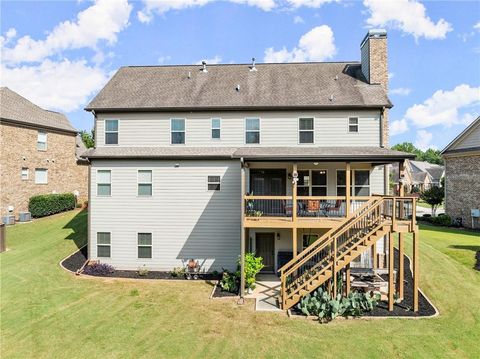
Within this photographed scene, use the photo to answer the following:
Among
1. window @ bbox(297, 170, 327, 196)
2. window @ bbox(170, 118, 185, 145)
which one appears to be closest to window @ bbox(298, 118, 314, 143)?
window @ bbox(297, 170, 327, 196)

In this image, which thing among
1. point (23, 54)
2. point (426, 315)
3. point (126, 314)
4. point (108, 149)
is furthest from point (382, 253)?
point (23, 54)

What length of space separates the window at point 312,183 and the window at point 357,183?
782 millimetres

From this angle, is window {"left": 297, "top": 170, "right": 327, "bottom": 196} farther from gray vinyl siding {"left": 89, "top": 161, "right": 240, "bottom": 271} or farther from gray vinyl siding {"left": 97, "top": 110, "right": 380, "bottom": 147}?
gray vinyl siding {"left": 89, "top": 161, "right": 240, "bottom": 271}

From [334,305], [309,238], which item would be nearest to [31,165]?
[309,238]

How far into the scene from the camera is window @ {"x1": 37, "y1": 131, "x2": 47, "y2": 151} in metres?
26.8

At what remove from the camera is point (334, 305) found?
35.7 ft

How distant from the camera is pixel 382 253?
49.6 feet

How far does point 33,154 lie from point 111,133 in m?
14.5

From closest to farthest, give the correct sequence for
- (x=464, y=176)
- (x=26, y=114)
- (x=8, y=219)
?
(x=8, y=219) → (x=464, y=176) → (x=26, y=114)

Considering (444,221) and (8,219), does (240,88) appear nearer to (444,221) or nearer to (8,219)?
(8,219)

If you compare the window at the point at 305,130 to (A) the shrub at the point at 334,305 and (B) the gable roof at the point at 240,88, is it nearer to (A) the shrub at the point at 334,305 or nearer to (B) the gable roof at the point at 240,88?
(B) the gable roof at the point at 240,88

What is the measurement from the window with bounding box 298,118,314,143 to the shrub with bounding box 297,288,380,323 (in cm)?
765

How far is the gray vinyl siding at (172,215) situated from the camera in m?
15.5

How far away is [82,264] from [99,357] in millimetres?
8842
